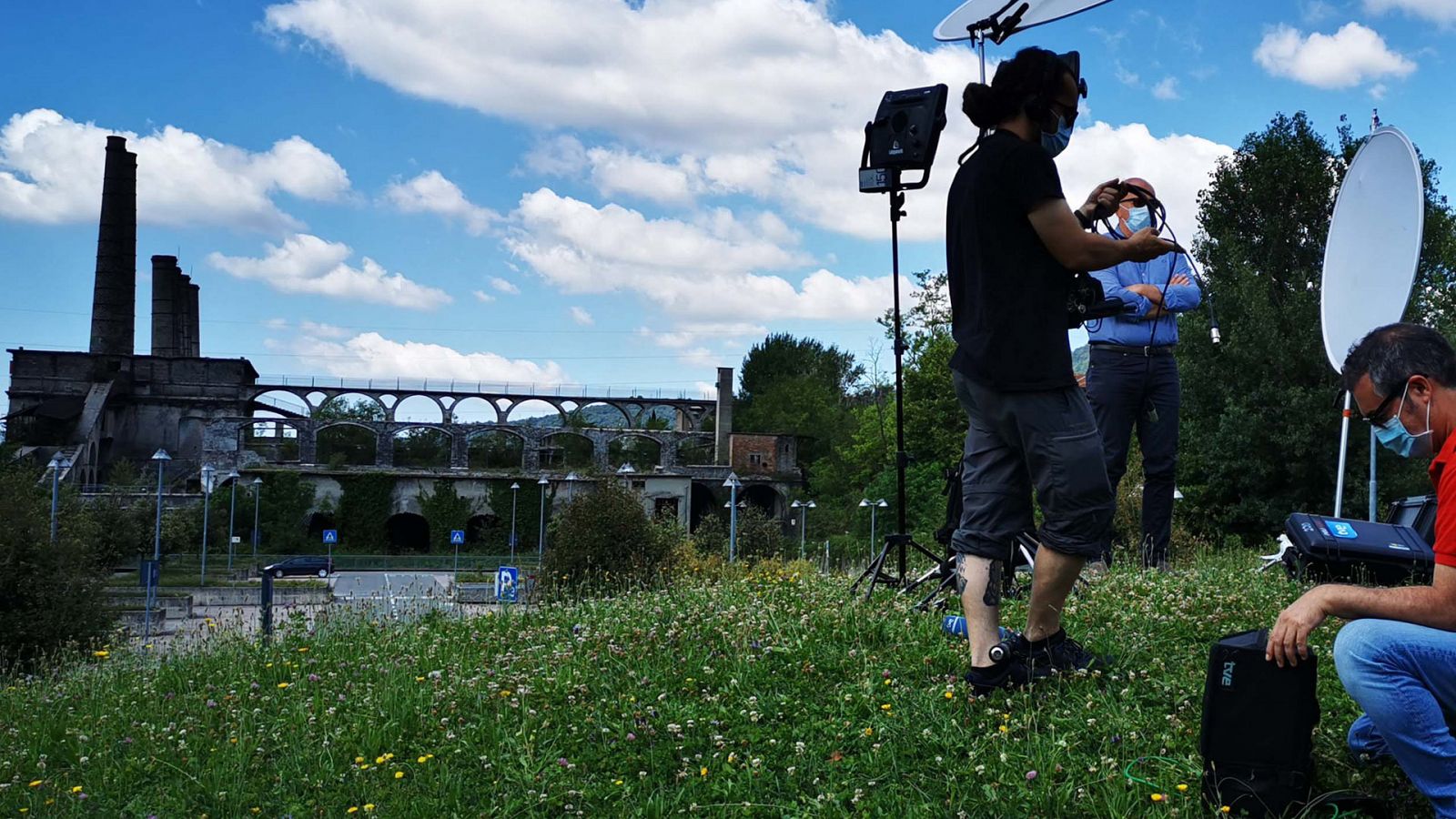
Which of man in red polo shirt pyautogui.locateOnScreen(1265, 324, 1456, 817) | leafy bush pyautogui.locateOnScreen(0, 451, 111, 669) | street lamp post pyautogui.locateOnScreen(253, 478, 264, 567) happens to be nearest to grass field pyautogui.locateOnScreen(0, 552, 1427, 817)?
man in red polo shirt pyautogui.locateOnScreen(1265, 324, 1456, 817)

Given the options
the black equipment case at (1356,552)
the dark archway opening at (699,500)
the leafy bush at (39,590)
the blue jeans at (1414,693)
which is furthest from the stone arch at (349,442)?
the blue jeans at (1414,693)

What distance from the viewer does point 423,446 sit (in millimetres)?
57938

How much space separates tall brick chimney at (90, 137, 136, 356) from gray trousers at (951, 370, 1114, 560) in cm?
6047

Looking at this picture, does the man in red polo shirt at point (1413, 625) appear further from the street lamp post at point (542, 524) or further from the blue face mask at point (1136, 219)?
the street lamp post at point (542, 524)

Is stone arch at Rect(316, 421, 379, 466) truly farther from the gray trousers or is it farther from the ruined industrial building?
the gray trousers

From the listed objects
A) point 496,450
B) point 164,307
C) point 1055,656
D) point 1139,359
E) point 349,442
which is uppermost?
point 164,307

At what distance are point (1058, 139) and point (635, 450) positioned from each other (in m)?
56.3

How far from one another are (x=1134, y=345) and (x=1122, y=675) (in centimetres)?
266

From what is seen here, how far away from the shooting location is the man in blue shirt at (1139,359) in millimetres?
5738

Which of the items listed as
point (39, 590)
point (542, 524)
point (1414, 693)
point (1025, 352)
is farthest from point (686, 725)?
point (542, 524)

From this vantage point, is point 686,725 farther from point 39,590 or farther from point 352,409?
point 352,409

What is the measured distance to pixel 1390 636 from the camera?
2.36 meters

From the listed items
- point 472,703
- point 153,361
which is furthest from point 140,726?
point 153,361

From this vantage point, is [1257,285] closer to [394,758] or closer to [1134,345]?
[1134,345]
